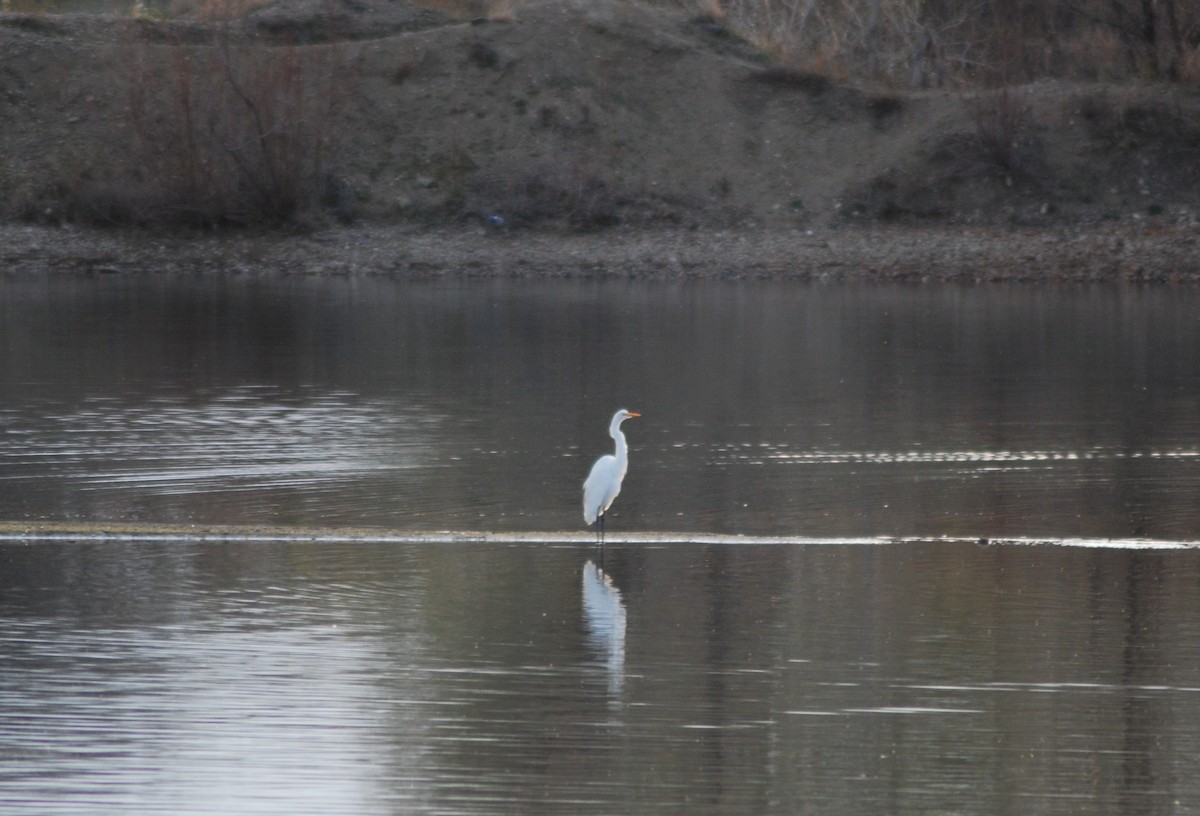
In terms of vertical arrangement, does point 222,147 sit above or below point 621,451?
above

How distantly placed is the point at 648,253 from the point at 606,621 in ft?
123

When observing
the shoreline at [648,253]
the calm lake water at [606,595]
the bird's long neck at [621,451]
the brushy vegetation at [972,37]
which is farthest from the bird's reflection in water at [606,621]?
the brushy vegetation at [972,37]

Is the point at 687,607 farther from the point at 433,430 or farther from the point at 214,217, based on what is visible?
the point at 214,217

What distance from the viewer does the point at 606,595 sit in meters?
13.5

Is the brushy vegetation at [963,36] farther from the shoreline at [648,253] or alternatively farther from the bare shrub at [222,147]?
the bare shrub at [222,147]

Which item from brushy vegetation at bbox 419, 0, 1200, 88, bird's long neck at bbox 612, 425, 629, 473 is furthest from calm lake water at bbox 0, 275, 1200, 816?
brushy vegetation at bbox 419, 0, 1200, 88

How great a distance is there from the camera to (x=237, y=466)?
1944 cm

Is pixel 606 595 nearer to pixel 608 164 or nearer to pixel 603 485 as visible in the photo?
pixel 603 485

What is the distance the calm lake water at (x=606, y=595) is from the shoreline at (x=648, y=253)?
1896 centimetres

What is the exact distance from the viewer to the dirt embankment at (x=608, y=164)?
4944cm

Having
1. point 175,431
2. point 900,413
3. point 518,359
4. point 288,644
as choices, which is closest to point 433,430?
point 175,431

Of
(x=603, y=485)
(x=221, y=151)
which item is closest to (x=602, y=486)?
(x=603, y=485)

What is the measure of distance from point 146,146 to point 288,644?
4353 centimetres

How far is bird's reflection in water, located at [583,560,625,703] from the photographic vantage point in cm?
1138
